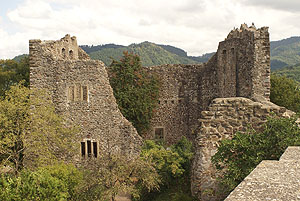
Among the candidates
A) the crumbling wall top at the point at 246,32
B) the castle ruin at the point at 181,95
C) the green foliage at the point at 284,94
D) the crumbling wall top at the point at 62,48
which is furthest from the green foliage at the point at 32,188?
the green foliage at the point at 284,94

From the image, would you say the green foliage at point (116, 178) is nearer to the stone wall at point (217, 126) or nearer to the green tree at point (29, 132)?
the green tree at point (29, 132)

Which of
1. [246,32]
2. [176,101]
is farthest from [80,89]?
[246,32]

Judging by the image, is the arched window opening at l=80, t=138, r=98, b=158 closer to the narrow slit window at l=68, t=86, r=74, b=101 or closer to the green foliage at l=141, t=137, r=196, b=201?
the narrow slit window at l=68, t=86, r=74, b=101

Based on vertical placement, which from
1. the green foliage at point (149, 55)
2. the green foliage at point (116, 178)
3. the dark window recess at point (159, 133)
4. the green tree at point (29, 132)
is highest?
the green foliage at point (149, 55)

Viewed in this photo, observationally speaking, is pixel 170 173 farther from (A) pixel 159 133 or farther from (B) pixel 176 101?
(B) pixel 176 101

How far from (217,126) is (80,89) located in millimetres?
8865

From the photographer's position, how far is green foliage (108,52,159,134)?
19.3 metres

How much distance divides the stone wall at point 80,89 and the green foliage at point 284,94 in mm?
15284

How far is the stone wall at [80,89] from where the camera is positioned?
52.4 ft

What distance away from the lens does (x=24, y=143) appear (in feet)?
45.5

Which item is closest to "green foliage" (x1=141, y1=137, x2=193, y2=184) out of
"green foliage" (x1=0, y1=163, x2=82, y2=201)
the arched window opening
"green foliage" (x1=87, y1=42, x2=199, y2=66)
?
the arched window opening

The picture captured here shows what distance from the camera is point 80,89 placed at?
16.1 metres

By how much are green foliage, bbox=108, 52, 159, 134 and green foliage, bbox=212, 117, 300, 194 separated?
39.5 ft

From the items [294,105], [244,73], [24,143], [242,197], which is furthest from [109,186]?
[294,105]
